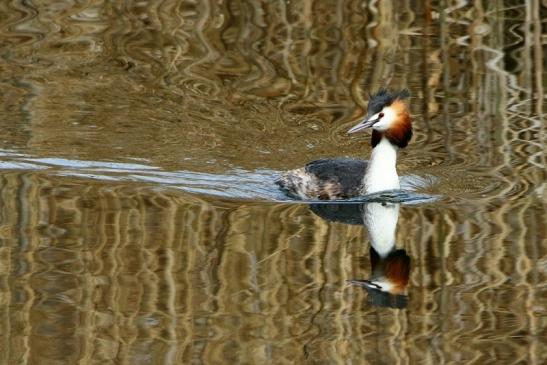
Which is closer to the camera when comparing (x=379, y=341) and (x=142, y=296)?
(x=379, y=341)

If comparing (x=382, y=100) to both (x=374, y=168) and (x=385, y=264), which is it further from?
(x=385, y=264)

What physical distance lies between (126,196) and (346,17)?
16.5 feet

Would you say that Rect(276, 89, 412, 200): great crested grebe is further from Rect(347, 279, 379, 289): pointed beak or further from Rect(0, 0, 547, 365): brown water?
Rect(347, 279, 379, 289): pointed beak

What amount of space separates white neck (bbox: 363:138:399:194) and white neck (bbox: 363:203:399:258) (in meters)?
0.12

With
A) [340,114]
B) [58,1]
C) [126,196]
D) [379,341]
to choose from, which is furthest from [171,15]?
[379,341]

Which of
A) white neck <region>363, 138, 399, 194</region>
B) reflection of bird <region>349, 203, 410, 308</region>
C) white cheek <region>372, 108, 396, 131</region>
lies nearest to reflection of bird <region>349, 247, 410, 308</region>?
reflection of bird <region>349, 203, 410, 308</region>

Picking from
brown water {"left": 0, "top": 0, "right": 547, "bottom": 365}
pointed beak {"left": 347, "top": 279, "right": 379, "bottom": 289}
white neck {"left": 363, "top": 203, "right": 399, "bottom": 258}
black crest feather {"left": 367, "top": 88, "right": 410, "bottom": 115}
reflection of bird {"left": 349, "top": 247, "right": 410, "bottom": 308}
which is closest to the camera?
brown water {"left": 0, "top": 0, "right": 547, "bottom": 365}

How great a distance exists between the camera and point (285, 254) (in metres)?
8.35

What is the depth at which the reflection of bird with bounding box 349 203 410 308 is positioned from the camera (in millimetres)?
7738

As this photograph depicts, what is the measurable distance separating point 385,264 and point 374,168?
1.67 metres

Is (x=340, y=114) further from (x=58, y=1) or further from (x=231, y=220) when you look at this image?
(x=58, y=1)

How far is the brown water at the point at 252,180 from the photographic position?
7129mm

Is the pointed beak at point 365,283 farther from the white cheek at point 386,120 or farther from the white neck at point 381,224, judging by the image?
the white cheek at point 386,120

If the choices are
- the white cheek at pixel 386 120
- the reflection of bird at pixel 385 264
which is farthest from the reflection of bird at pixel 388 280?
the white cheek at pixel 386 120
